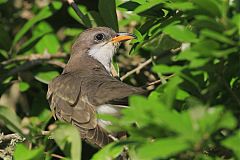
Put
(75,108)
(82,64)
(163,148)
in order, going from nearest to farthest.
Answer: (163,148) < (75,108) < (82,64)

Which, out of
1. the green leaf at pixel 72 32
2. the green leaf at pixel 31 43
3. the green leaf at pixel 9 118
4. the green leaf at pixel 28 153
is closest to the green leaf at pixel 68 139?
the green leaf at pixel 28 153

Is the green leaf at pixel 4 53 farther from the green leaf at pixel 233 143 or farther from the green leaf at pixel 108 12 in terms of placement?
the green leaf at pixel 233 143

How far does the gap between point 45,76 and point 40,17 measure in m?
0.64

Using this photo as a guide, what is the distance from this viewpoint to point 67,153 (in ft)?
12.1

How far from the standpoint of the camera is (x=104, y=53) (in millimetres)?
6914

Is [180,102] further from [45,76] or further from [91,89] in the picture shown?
[45,76]

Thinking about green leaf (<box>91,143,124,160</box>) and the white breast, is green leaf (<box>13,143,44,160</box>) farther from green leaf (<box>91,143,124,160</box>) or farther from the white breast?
the white breast

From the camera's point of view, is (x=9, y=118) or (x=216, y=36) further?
(x=9, y=118)

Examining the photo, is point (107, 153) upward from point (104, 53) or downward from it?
upward

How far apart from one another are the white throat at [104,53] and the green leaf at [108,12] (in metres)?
0.72

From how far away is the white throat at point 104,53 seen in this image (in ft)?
22.4

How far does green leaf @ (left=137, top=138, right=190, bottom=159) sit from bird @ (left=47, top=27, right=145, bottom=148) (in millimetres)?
1975

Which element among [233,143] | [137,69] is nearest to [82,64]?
[137,69]

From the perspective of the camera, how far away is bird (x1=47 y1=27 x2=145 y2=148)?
16.8 feet
